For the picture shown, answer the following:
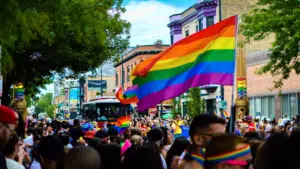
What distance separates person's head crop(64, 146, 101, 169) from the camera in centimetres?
464

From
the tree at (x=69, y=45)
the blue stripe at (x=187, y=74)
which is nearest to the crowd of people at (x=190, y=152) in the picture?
the blue stripe at (x=187, y=74)

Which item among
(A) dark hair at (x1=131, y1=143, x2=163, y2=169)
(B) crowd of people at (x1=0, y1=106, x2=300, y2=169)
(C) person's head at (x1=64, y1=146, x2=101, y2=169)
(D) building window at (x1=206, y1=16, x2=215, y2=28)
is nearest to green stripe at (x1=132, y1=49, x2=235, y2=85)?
(B) crowd of people at (x1=0, y1=106, x2=300, y2=169)

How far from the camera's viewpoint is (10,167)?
19.1 ft

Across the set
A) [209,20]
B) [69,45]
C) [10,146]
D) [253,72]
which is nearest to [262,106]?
[253,72]

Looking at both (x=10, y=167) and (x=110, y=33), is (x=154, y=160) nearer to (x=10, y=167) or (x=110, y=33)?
(x=10, y=167)

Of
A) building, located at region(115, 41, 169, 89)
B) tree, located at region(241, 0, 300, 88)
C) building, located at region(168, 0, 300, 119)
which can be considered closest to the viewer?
tree, located at region(241, 0, 300, 88)

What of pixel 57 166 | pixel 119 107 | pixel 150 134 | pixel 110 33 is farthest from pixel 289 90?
pixel 57 166

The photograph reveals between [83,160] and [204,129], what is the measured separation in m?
1.44

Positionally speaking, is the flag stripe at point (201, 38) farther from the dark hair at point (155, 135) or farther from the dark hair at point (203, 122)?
the dark hair at point (203, 122)

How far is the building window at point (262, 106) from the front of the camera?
1703 inches

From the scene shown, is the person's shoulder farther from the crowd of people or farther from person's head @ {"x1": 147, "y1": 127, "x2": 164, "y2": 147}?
person's head @ {"x1": 147, "y1": 127, "x2": 164, "y2": 147}

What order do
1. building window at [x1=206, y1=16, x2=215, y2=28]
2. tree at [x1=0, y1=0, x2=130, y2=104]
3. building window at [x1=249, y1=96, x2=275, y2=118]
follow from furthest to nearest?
building window at [x1=206, y1=16, x2=215, y2=28] < building window at [x1=249, y1=96, x2=275, y2=118] < tree at [x1=0, y1=0, x2=130, y2=104]

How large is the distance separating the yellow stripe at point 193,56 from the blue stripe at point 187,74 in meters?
0.20

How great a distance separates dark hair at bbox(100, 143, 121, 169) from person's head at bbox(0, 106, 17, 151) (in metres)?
1.09
